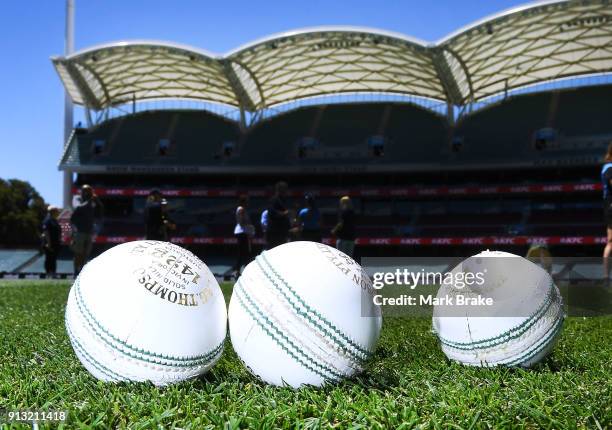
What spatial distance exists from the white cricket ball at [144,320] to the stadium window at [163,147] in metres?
35.0

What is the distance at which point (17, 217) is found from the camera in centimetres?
5534

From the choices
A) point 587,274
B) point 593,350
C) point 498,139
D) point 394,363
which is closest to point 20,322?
point 394,363

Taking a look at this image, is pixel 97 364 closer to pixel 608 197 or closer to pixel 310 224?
pixel 608 197

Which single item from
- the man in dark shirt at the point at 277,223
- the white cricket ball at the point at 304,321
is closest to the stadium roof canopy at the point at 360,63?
the man in dark shirt at the point at 277,223

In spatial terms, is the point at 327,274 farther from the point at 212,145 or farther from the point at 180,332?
the point at 212,145

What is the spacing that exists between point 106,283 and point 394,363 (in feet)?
6.36

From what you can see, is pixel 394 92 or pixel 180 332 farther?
pixel 394 92

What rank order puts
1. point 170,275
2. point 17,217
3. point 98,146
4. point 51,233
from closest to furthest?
1. point 170,275
2. point 51,233
3. point 98,146
4. point 17,217

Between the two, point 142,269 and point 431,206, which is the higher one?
point 142,269

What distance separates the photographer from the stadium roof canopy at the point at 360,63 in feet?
91.3

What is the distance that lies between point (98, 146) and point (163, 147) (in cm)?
441

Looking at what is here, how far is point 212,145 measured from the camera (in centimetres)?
3762

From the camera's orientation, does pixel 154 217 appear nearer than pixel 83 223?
Yes

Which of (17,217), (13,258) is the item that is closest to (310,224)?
(13,258)
